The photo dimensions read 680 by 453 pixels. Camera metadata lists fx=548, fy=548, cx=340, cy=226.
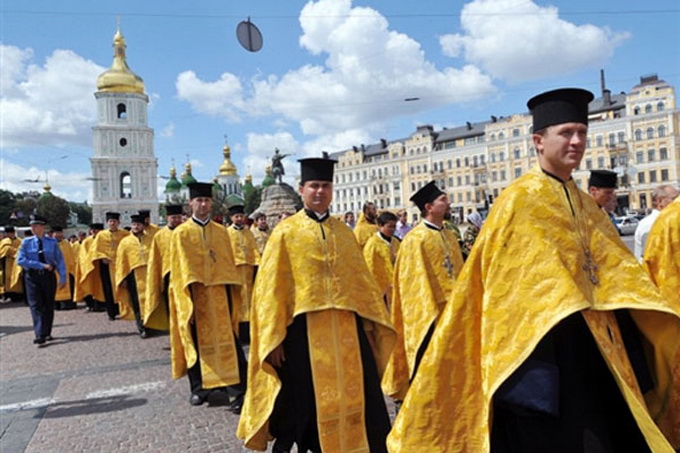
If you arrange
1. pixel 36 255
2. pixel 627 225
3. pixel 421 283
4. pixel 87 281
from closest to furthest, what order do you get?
pixel 421 283
pixel 36 255
pixel 87 281
pixel 627 225

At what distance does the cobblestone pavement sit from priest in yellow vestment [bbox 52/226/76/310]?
542 centimetres

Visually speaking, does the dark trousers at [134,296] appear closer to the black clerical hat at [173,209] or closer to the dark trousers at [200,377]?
the black clerical hat at [173,209]

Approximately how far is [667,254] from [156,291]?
5.67 m

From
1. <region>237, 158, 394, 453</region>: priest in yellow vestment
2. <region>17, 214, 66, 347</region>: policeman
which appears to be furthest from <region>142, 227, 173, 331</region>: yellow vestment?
<region>17, 214, 66, 347</region>: policeman

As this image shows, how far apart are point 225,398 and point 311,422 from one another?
107 inches

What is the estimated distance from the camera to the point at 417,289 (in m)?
5.23

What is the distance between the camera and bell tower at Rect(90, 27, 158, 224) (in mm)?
74438

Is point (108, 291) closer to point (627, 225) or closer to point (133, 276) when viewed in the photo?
point (133, 276)

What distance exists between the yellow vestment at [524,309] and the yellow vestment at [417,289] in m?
2.49

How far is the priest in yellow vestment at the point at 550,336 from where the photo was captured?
90.7 inches

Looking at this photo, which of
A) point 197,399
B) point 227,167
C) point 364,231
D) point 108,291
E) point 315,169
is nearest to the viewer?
point 315,169

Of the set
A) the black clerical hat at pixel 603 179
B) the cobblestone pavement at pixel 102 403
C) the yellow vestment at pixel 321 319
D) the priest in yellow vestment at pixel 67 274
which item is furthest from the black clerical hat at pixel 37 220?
the black clerical hat at pixel 603 179

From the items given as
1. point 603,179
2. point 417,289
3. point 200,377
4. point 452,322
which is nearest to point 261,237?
point 200,377

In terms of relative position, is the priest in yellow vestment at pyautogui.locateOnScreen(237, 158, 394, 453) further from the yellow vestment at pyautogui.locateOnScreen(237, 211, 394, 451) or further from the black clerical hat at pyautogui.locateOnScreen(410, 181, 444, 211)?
the black clerical hat at pyautogui.locateOnScreen(410, 181, 444, 211)
